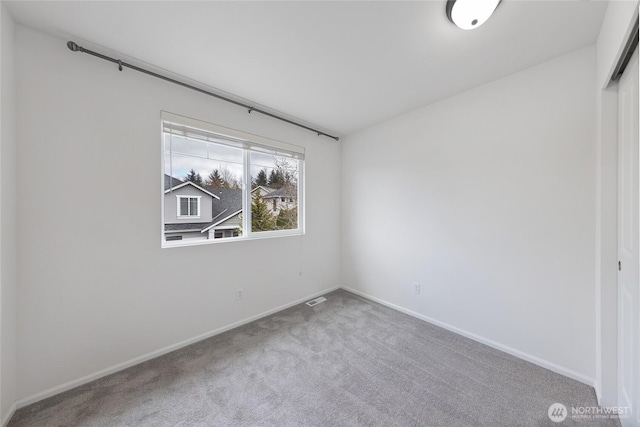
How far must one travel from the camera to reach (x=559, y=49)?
65.9 inches

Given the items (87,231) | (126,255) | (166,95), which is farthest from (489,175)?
(87,231)

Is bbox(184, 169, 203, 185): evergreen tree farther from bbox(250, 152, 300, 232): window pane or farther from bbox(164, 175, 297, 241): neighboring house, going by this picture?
bbox(250, 152, 300, 232): window pane

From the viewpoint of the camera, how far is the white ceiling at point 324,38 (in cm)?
135

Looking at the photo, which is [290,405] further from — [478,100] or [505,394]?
[478,100]

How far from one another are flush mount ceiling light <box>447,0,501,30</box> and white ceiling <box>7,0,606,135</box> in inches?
2.7

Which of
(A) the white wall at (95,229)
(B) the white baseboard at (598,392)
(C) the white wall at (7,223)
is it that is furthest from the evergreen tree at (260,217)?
(B) the white baseboard at (598,392)

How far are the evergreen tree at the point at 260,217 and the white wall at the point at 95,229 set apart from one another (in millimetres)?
517

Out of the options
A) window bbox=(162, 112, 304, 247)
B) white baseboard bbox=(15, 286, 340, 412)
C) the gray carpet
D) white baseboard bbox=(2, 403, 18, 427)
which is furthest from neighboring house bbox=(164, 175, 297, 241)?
white baseboard bbox=(2, 403, 18, 427)

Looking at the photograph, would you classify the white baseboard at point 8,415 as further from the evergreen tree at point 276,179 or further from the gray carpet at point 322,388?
the evergreen tree at point 276,179

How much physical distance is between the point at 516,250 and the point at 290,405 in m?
2.17

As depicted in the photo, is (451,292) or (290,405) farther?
(451,292)

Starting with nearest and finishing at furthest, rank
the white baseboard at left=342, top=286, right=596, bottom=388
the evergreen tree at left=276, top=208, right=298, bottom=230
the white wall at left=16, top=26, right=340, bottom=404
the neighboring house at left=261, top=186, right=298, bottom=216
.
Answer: the white wall at left=16, top=26, right=340, bottom=404, the white baseboard at left=342, top=286, right=596, bottom=388, the neighboring house at left=261, top=186, right=298, bottom=216, the evergreen tree at left=276, top=208, right=298, bottom=230

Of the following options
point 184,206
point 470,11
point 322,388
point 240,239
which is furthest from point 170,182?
point 470,11

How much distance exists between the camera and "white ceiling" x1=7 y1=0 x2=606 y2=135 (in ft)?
4.43
